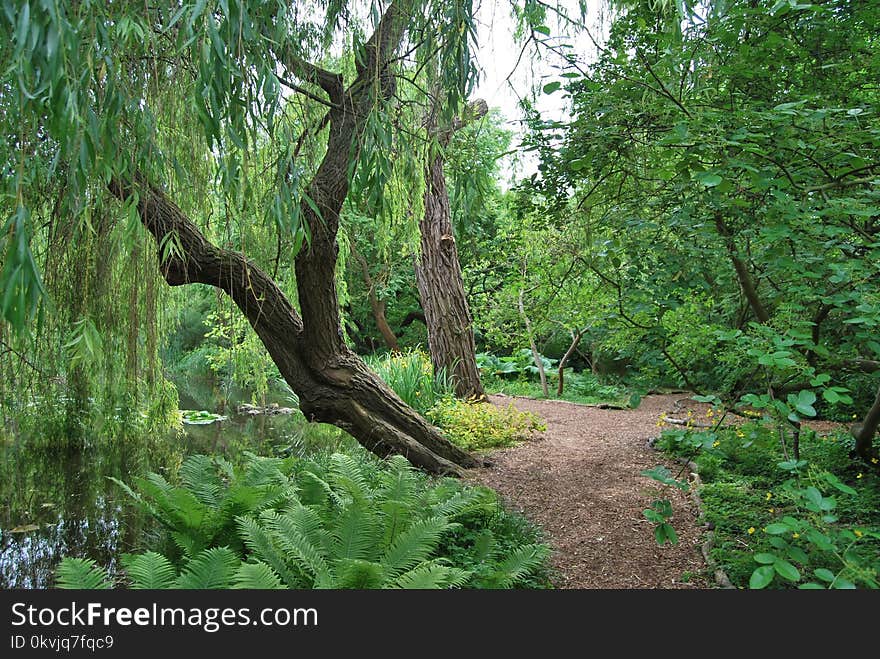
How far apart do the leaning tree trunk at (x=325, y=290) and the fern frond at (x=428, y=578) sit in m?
1.87

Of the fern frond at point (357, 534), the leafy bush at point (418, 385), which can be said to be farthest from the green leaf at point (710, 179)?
the leafy bush at point (418, 385)

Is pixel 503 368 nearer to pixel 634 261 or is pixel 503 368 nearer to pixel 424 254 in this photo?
pixel 424 254

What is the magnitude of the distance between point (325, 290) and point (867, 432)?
332 centimetres

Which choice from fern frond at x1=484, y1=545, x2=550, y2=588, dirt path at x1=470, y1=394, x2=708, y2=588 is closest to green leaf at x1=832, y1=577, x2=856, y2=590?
dirt path at x1=470, y1=394, x2=708, y2=588

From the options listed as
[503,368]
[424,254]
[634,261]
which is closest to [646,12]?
[634,261]

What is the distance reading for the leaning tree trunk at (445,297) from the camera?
23.6ft

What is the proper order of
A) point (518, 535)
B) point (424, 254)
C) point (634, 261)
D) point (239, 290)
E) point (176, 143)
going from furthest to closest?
point (424, 254), point (239, 290), point (518, 535), point (176, 143), point (634, 261)

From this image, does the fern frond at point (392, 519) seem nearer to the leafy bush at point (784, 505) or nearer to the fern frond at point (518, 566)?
the fern frond at point (518, 566)

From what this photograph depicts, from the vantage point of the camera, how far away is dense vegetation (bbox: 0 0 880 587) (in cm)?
213

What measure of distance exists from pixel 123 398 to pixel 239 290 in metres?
1.34

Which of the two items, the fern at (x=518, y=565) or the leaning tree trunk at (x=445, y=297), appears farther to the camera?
the leaning tree trunk at (x=445, y=297)

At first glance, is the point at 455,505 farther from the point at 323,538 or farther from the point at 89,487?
the point at 89,487

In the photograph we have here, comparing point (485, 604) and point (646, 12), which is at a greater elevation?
point (646, 12)

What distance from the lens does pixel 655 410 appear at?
27.2ft
